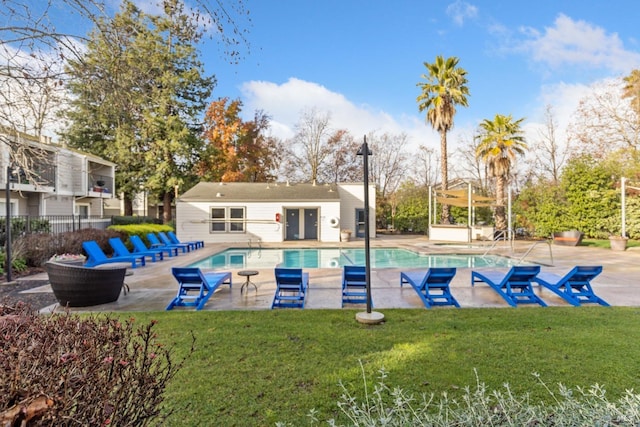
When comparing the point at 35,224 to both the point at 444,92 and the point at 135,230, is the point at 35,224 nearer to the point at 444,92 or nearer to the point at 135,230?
the point at 135,230

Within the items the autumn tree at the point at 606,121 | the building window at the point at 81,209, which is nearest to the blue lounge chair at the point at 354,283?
the autumn tree at the point at 606,121

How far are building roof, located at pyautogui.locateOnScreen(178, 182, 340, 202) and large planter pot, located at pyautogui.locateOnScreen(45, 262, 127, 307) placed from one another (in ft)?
51.3

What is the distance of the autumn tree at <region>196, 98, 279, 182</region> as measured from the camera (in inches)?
1237

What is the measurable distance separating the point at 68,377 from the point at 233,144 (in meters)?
33.2

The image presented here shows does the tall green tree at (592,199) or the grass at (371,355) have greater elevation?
the tall green tree at (592,199)

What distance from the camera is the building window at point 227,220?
22109mm

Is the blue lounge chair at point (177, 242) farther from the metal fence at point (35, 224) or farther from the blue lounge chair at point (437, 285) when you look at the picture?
the blue lounge chair at point (437, 285)

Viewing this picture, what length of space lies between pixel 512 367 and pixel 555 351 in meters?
0.90

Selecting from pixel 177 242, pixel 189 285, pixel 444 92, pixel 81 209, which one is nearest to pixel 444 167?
pixel 444 92

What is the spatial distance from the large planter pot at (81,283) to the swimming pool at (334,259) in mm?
5889

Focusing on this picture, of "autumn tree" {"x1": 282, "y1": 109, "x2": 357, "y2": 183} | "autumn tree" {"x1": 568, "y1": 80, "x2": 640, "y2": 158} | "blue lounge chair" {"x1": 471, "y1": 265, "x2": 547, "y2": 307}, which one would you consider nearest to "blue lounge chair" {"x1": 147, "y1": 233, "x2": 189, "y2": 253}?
"blue lounge chair" {"x1": 471, "y1": 265, "x2": 547, "y2": 307}

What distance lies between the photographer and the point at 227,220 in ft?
72.7

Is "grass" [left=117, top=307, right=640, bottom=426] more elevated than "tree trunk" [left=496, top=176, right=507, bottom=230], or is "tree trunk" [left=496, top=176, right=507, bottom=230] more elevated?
"tree trunk" [left=496, top=176, right=507, bottom=230]

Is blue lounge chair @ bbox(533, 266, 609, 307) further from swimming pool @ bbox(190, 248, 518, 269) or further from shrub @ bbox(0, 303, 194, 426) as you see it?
shrub @ bbox(0, 303, 194, 426)
